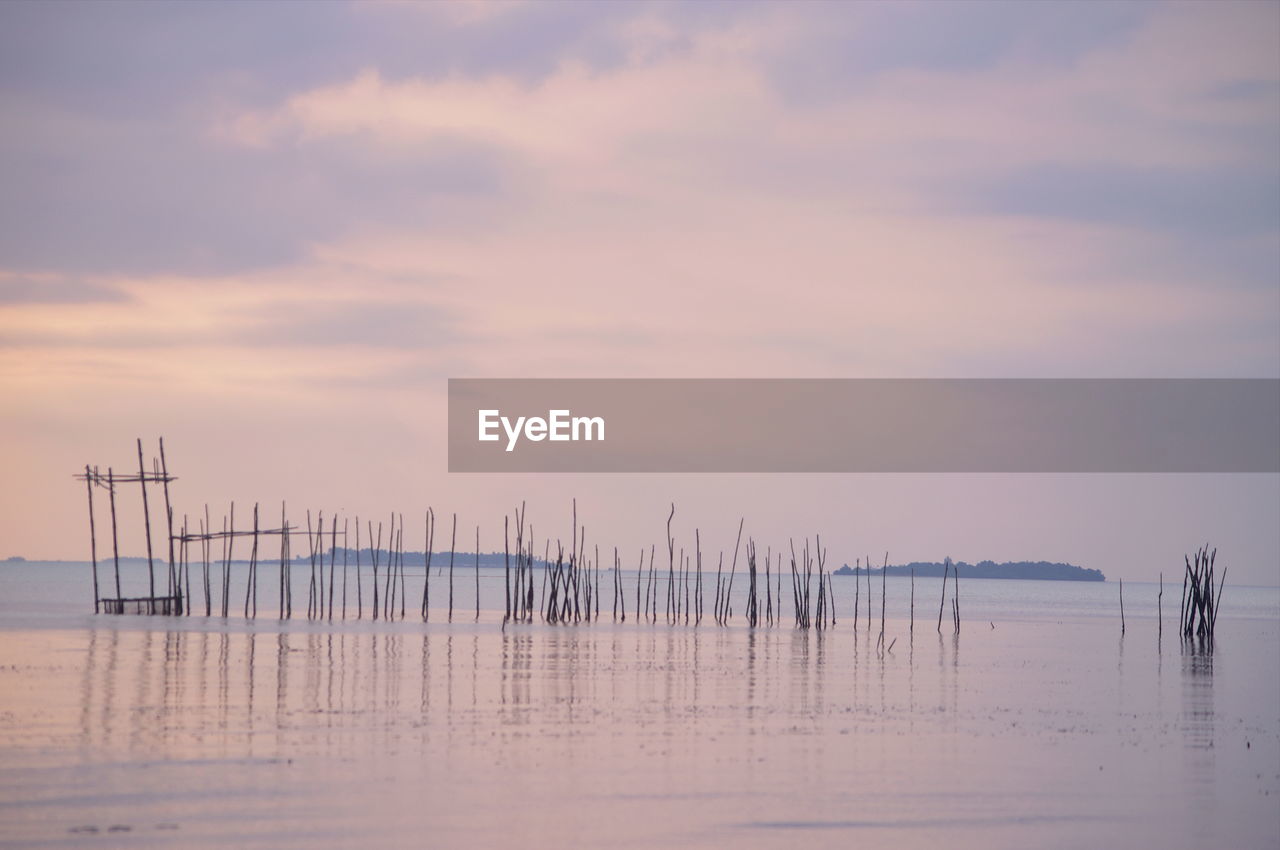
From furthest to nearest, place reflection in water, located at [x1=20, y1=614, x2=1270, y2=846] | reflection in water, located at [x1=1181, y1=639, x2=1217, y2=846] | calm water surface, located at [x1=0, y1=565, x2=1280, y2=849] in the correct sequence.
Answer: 1. reflection in water, located at [x1=1181, y1=639, x2=1217, y2=846]
2. reflection in water, located at [x1=20, y1=614, x2=1270, y2=846]
3. calm water surface, located at [x1=0, y1=565, x2=1280, y2=849]

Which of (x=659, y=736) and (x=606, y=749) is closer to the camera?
(x=606, y=749)

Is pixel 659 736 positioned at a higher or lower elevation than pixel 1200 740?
higher

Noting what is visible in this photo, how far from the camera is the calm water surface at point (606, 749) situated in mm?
13164

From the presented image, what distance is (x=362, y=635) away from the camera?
1487 inches

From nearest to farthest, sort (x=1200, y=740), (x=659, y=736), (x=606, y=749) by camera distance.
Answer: (x=606, y=749), (x=659, y=736), (x=1200, y=740)

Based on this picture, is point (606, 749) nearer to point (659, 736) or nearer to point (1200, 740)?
point (659, 736)

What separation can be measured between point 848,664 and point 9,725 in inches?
786

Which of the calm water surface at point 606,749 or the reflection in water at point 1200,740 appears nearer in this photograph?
the calm water surface at point 606,749

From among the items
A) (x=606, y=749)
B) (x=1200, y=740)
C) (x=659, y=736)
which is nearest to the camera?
A: (x=606, y=749)

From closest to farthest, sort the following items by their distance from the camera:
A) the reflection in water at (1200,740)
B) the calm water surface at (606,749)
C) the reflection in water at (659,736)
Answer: the calm water surface at (606,749)
the reflection in water at (659,736)
the reflection in water at (1200,740)

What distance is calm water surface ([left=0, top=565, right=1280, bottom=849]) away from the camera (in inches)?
518

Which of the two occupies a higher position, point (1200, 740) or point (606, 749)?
point (606, 749)

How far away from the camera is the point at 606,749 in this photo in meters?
17.4

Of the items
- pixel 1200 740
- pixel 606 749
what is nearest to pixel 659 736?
pixel 606 749
